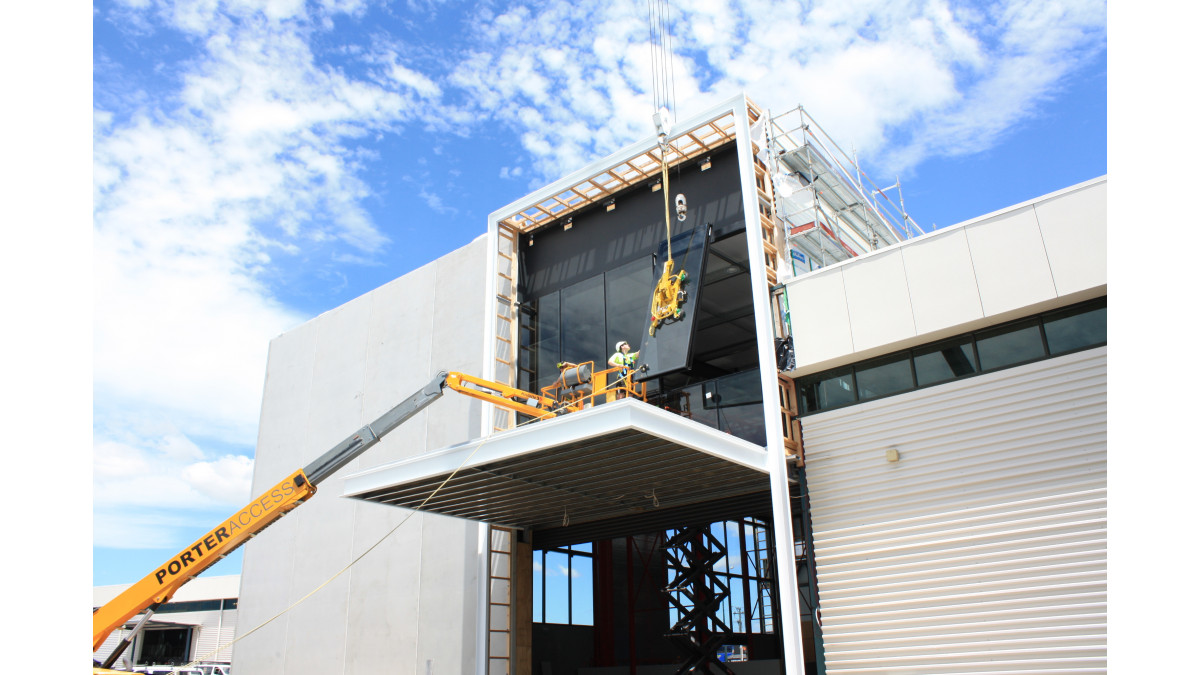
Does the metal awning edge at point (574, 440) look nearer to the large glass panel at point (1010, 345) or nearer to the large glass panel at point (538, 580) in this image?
the large glass panel at point (1010, 345)

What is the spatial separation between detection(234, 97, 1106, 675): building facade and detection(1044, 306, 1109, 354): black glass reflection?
0.14ft

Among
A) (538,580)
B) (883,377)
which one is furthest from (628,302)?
(538,580)

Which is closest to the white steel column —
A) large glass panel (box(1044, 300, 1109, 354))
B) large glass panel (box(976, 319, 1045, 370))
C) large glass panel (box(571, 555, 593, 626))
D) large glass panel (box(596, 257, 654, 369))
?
large glass panel (box(596, 257, 654, 369))

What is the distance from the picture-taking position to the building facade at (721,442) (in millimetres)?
14023

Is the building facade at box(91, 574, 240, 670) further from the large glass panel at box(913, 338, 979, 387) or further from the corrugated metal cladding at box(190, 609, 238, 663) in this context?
the large glass panel at box(913, 338, 979, 387)

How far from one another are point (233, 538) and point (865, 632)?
1246cm

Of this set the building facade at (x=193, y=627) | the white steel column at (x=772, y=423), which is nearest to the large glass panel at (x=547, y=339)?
the white steel column at (x=772, y=423)

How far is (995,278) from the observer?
585 inches

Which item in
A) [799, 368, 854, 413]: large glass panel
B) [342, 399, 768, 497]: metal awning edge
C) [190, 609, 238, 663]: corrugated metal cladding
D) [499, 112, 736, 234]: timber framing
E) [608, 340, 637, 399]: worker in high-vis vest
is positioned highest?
[499, 112, 736, 234]: timber framing

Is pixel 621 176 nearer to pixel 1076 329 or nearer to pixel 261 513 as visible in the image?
pixel 1076 329

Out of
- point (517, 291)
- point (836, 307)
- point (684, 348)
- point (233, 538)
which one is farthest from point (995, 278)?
point (233, 538)

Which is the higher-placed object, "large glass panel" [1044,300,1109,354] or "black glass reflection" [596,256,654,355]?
"black glass reflection" [596,256,654,355]

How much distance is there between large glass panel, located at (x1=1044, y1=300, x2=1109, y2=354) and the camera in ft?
46.0

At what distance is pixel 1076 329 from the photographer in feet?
46.6
